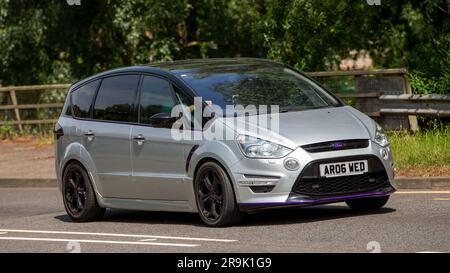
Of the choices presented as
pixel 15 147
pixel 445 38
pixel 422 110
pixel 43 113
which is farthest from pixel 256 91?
pixel 43 113

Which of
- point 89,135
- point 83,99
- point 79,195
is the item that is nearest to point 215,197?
point 89,135

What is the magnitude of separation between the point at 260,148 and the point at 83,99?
3.38 m

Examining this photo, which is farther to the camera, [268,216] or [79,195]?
[79,195]

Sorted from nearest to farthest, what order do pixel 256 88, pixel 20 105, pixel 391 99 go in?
pixel 256 88, pixel 391 99, pixel 20 105

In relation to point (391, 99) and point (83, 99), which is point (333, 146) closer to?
point (83, 99)

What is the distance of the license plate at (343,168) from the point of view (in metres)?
11.2

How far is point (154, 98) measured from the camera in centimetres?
1255

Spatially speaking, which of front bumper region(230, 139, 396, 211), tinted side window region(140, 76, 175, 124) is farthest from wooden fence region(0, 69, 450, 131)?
front bumper region(230, 139, 396, 211)

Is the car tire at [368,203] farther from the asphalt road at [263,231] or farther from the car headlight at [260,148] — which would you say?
the car headlight at [260,148]

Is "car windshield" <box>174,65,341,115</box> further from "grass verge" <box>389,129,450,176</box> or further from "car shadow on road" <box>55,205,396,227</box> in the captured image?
"grass verge" <box>389,129,450,176</box>

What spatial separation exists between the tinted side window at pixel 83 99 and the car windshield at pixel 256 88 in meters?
1.63

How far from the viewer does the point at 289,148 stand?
11.1m
